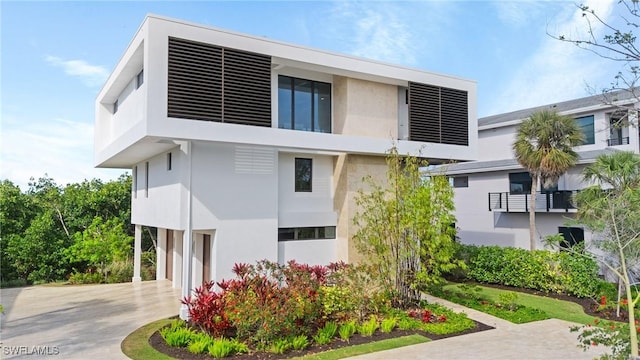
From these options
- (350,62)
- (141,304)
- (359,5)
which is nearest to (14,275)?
(141,304)

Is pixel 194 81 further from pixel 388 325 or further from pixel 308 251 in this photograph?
pixel 388 325

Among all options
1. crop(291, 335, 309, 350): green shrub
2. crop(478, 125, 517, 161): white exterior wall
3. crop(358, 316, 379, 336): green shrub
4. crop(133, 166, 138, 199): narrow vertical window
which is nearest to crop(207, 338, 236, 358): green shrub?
crop(291, 335, 309, 350): green shrub

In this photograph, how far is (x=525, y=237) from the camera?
74.4 ft

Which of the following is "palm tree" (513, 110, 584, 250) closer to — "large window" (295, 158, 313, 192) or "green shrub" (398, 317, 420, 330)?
"green shrub" (398, 317, 420, 330)

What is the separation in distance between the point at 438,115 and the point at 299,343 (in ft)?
33.9

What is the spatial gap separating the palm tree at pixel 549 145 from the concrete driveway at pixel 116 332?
851 cm

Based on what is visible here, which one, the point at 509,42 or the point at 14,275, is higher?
the point at 509,42

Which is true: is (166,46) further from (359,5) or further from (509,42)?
(509,42)

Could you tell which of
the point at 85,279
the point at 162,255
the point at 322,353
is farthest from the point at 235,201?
the point at 85,279

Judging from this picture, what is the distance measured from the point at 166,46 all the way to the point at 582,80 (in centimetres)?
935

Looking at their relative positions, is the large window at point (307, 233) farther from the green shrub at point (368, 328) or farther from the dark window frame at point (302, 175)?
the green shrub at point (368, 328)

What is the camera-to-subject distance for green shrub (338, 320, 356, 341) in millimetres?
9859

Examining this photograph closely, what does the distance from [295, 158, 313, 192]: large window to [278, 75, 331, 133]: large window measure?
1.19 m

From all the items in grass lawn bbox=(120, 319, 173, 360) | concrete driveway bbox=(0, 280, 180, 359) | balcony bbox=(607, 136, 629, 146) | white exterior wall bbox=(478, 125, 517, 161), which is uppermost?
white exterior wall bbox=(478, 125, 517, 161)
